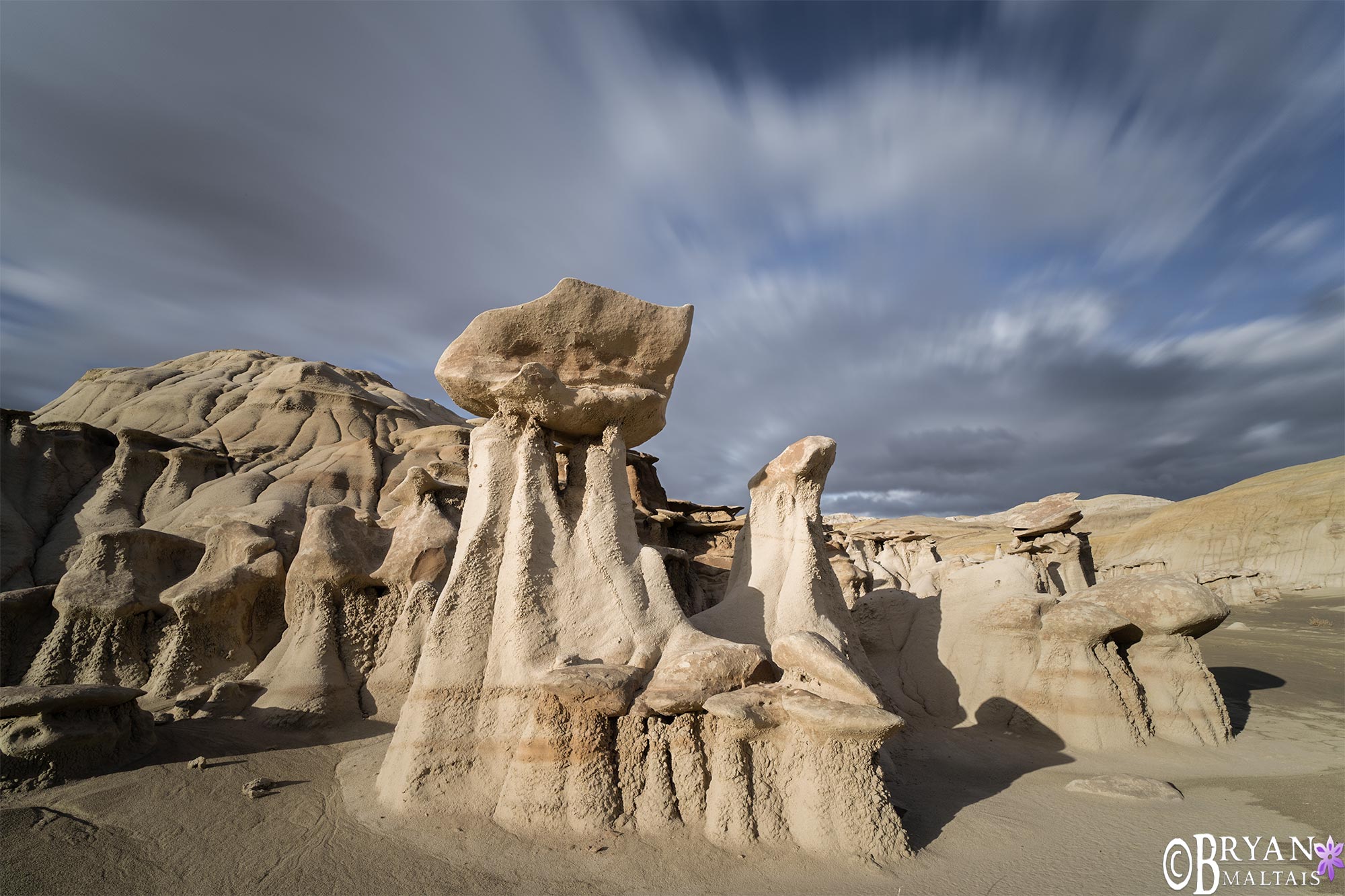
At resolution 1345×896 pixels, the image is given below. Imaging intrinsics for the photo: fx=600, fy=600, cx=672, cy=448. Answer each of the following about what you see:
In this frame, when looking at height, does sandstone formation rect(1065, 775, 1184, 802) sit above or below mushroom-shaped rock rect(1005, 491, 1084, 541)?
below

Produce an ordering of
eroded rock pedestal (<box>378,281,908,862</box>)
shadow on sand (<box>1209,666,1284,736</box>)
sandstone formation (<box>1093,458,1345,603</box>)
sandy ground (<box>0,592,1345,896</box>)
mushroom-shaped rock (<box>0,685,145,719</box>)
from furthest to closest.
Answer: sandstone formation (<box>1093,458,1345,603</box>), shadow on sand (<box>1209,666,1284,736</box>), mushroom-shaped rock (<box>0,685,145,719</box>), eroded rock pedestal (<box>378,281,908,862</box>), sandy ground (<box>0,592,1345,896</box>)

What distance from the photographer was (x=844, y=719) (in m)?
3.97

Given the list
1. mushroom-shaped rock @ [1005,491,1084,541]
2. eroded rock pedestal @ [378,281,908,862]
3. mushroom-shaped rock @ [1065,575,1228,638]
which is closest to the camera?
eroded rock pedestal @ [378,281,908,862]

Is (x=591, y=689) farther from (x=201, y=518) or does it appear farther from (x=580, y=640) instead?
(x=201, y=518)

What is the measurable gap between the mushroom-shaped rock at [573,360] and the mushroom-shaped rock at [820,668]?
2744 mm

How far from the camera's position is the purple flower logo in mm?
3877

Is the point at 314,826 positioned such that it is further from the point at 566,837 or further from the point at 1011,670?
the point at 1011,670

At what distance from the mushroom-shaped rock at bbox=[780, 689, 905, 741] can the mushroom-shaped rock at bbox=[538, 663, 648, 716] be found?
3.98ft

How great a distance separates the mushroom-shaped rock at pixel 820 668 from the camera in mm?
4293

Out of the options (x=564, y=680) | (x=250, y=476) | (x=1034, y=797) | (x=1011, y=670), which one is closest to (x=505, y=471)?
(x=564, y=680)

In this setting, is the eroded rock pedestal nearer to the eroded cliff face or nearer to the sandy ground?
the sandy ground

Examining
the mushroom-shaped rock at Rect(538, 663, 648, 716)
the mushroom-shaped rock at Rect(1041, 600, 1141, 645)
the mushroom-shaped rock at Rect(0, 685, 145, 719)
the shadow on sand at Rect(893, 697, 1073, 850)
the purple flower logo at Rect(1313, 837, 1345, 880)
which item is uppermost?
the mushroom-shaped rock at Rect(1041, 600, 1141, 645)

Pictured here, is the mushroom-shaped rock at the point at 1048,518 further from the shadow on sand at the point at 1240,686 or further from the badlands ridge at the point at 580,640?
the shadow on sand at the point at 1240,686

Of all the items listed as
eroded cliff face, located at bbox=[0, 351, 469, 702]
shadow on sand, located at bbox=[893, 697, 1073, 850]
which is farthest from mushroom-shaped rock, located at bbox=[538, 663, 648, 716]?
eroded cliff face, located at bbox=[0, 351, 469, 702]
